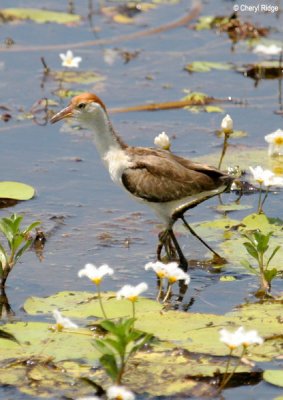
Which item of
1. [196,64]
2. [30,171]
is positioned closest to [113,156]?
[30,171]

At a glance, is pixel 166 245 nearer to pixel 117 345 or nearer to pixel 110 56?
pixel 117 345

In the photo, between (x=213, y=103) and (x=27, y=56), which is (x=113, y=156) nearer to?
(x=213, y=103)

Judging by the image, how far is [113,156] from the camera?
27.3 ft

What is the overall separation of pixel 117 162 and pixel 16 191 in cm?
137

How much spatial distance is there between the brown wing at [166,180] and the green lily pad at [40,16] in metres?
5.54

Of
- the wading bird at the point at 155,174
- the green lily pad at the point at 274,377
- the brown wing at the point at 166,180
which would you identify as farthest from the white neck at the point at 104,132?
the green lily pad at the point at 274,377

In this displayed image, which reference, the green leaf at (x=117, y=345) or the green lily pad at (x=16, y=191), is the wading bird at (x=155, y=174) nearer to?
the green lily pad at (x=16, y=191)

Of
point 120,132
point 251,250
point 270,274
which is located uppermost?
point 251,250

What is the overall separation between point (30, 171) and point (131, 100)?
193 centimetres

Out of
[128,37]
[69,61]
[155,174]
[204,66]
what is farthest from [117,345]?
[128,37]

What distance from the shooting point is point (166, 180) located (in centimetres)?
827

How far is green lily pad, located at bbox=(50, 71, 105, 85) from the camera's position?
12.1m

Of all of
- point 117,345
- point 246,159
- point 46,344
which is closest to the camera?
point 117,345

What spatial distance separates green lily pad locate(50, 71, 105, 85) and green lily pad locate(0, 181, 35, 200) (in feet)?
8.86
